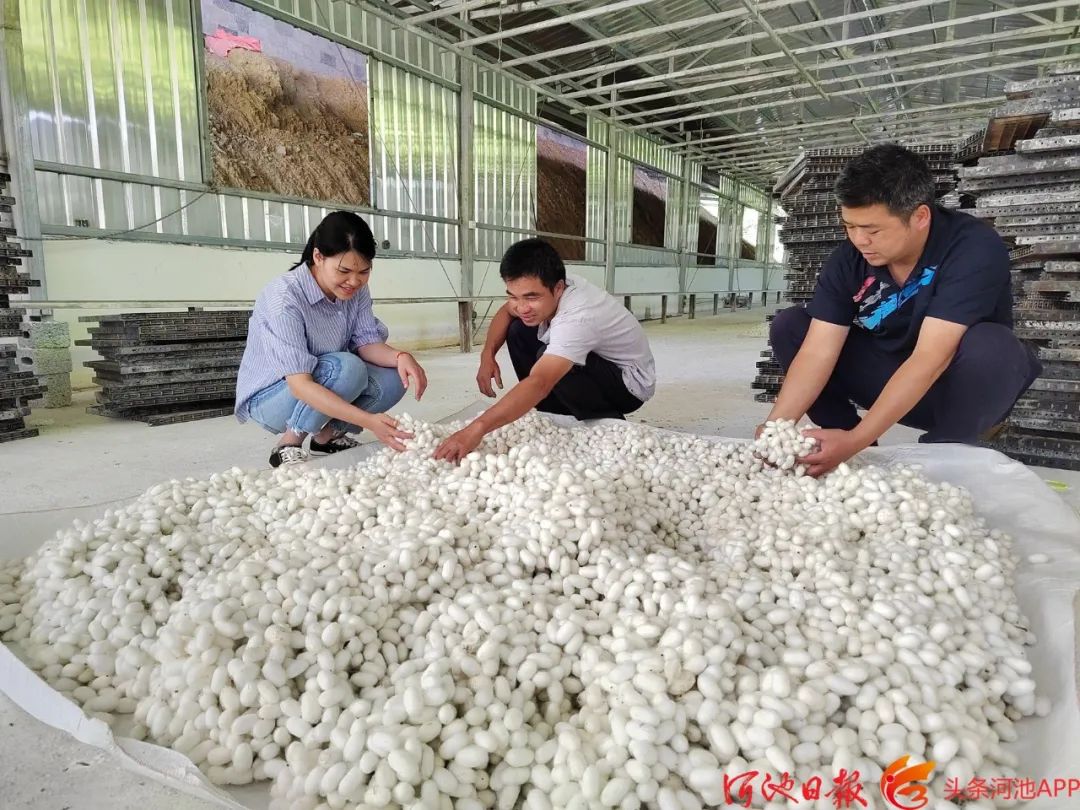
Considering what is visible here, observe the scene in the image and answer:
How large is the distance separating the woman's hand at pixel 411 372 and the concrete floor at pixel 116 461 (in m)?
0.63

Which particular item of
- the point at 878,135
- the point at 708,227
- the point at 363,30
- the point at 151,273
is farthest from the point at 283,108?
the point at 708,227

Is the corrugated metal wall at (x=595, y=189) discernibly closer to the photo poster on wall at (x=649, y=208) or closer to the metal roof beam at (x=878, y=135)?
the photo poster on wall at (x=649, y=208)

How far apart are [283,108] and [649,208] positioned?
7.11 meters

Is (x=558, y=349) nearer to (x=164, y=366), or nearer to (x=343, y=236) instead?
(x=343, y=236)

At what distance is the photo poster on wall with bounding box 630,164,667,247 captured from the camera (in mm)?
10625

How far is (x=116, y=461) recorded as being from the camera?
2598mm

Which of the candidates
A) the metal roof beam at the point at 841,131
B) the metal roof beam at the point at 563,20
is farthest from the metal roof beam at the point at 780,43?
the metal roof beam at the point at 841,131

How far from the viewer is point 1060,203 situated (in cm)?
242

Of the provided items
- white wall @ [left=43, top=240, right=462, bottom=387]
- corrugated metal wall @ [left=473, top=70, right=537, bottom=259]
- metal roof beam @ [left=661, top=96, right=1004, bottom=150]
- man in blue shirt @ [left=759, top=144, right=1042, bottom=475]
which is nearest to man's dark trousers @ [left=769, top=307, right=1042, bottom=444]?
man in blue shirt @ [left=759, top=144, right=1042, bottom=475]

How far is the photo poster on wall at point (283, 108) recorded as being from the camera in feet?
15.2

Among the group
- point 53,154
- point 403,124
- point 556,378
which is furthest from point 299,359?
point 403,124

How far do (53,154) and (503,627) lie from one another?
431cm

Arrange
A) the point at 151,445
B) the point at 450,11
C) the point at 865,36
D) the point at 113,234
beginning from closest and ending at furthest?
the point at 151,445
the point at 113,234
the point at 450,11
the point at 865,36

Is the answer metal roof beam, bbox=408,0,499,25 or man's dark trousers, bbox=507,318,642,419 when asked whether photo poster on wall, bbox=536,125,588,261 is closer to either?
metal roof beam, bbox=408,0,499,25
